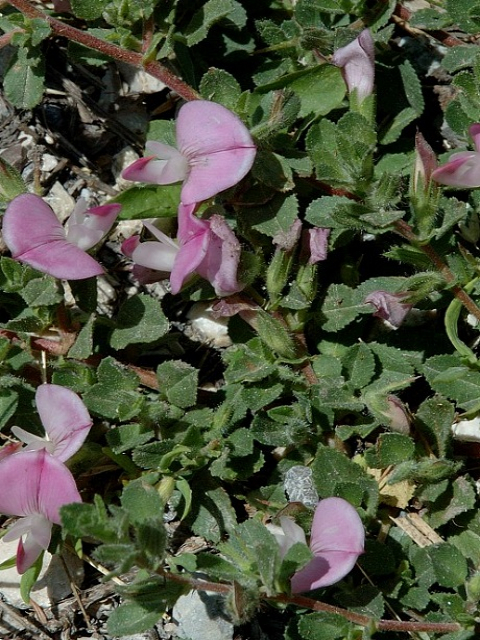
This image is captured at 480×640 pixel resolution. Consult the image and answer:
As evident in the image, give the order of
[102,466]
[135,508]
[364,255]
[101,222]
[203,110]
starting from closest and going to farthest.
A: [135,508]
[203,110]
[101,222]
[102,466]
[364,255]

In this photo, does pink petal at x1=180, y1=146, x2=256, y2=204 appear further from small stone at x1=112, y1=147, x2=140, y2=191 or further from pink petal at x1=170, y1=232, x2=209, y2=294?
small stone at x1=112, y1=147, x2=140, y2=191

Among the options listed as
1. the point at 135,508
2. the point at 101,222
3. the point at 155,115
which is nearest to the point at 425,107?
the point at 155,115

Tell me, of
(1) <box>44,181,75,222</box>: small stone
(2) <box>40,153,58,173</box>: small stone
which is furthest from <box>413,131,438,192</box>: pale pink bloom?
(2) <box>40,153,58,173</box>: small stone

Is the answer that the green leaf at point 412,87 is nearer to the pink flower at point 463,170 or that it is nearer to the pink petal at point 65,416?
the pink flower at point 463,170

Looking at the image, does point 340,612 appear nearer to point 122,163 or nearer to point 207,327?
point 207,327

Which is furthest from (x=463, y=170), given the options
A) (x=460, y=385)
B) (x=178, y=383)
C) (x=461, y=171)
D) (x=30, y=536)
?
(x=30, y=536)

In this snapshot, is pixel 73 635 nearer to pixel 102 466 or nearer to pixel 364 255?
pixel 102 466
